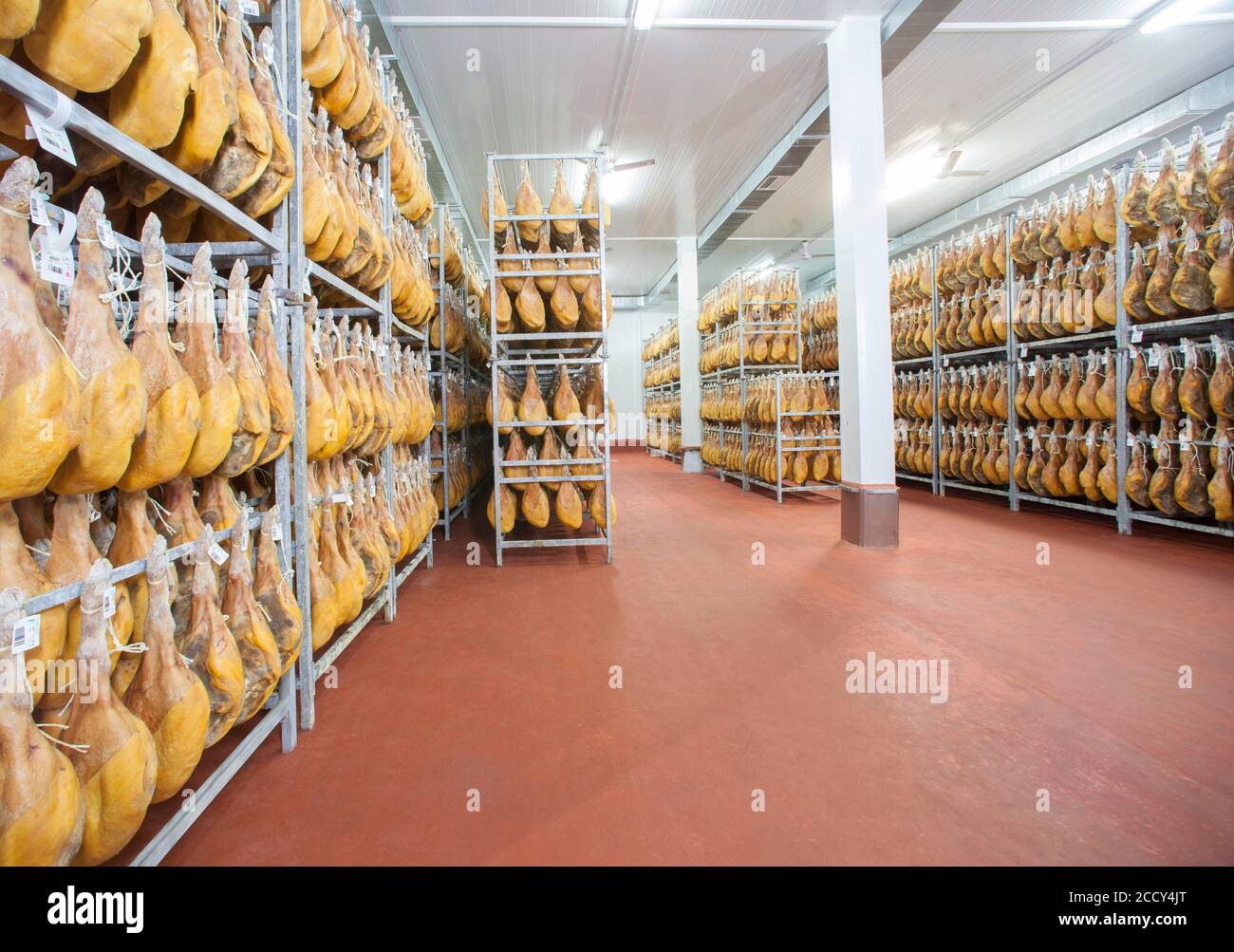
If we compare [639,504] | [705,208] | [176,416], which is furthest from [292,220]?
[705,208]

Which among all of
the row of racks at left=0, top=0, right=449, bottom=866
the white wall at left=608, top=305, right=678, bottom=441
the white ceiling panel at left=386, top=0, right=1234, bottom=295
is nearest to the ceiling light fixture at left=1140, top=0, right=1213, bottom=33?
the white ceiling panel at left=386, top=0, right=1234, bottom=295

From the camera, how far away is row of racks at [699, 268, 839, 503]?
9.55 meters

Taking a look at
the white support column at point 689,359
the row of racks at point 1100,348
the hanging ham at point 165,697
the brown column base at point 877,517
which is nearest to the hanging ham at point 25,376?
the hanging ham at point 165,697

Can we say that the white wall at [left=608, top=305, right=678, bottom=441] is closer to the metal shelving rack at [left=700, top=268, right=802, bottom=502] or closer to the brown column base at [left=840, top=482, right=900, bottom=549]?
the metal shelving rack at [left=700, top=268, right=802, bottom=502]

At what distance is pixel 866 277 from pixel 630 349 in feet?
61.5

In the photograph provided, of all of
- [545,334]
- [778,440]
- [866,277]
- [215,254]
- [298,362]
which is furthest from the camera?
[778,440]

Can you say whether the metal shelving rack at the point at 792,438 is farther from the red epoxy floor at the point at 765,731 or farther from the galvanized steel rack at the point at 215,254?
the galvanized steel rack at the point at 215,254

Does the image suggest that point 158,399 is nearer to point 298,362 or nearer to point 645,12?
point 298,362

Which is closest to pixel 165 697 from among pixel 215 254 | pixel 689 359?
pixel 215 254

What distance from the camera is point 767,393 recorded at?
992 centimetres

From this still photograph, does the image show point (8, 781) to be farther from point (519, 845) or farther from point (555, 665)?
point (555, 665)

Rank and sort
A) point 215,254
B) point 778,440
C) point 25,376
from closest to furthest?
point 25,376
point 215,254
point 778,440

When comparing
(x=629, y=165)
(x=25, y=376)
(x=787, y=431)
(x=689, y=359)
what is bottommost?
(x=787, y=431)

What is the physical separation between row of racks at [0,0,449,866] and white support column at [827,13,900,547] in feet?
15.1
